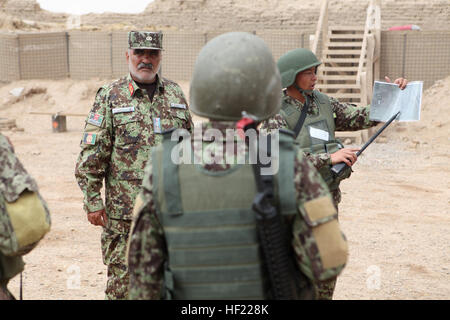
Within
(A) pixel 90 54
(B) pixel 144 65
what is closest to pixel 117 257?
(B) pixel 144 65

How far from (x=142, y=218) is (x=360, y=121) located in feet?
8.06

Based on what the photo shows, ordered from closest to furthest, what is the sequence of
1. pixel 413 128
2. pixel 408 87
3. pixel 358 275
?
1. pixel 408 87
2. pixel 358 275
3. pixel 413 128

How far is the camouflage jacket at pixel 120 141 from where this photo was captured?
4.00 m

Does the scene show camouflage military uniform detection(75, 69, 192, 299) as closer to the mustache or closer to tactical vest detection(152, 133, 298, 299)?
the mustache

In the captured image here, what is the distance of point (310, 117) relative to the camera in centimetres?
400

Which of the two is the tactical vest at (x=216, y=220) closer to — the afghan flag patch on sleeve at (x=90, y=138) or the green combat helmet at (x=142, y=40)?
the afghan flag patch on sleeve at (x=90, y=138)

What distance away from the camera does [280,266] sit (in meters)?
2.06

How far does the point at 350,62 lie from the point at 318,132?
11.6m

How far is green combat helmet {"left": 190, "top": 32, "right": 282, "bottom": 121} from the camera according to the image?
2.12 meters

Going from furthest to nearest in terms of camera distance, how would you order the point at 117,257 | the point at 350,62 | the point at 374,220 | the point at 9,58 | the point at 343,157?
1. the point at 9,58
2. the point at 350,62
3. the point at 374,220
4. the point at 117,257
5. the point at 343,157

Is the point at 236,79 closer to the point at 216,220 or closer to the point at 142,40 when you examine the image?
the point at 216,220

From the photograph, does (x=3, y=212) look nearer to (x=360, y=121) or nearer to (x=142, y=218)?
(x=142, y=218)

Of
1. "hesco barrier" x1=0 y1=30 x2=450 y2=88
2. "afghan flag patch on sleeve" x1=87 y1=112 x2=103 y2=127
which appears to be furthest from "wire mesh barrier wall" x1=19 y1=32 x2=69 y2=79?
"afghan flag patch on sleeve" x1=87 y1=112 x2=103 y2=127
